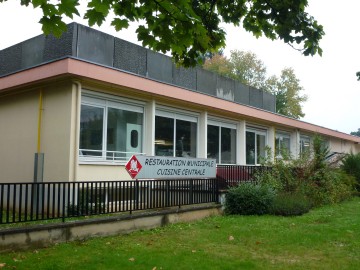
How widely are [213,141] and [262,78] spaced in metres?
35.7

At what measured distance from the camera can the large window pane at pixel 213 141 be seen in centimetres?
1845

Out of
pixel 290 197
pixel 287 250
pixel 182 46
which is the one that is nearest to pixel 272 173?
pixel 290 197

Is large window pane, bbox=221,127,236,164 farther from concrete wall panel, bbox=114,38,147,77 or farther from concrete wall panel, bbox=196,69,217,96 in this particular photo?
concrete wall panel, bbox=114,38,147,77

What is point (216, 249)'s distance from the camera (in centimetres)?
789

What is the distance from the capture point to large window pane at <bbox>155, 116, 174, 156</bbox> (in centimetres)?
1519

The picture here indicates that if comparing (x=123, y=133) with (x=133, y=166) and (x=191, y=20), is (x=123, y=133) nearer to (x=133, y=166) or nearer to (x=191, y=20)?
(x=133, y=166)

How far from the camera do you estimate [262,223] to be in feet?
35.1

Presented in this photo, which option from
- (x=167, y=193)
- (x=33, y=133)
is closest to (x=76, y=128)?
(x=33, y=133)

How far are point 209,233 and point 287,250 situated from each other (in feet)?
6.87

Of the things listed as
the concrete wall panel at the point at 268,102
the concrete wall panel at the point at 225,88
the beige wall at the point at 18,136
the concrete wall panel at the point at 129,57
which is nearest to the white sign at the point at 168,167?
the concrete wall panel at the point at 129,57

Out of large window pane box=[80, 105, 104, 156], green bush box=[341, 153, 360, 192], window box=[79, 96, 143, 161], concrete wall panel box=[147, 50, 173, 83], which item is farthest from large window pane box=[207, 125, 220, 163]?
large window pane box=[80, 105, 104, 156]

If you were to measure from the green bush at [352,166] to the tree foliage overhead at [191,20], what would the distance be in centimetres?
1401

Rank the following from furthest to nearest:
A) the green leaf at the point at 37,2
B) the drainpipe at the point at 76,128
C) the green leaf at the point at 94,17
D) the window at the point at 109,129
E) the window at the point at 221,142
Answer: the window at the point at 221,142, the window at the point at 109,129, the drainpipe at the point at 76,128, the green leaf at the point at 94,17, the green leaf at the point at 37,2

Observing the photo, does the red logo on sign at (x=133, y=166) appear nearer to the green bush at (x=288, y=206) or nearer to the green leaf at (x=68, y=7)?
the green bush at (x=288, y=206)
